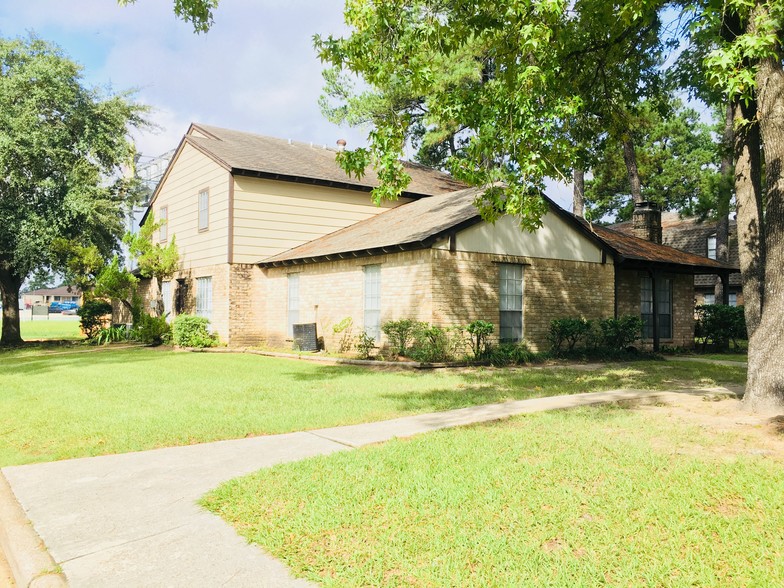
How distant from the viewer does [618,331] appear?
16.7 m

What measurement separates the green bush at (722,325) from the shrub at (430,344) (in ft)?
37.5

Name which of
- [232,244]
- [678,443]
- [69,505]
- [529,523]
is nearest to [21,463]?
[69,505]

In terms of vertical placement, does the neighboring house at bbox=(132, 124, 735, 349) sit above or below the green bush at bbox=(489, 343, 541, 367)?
above

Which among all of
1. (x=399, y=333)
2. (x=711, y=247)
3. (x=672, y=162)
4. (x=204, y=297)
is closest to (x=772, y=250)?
(x=399, y=333)

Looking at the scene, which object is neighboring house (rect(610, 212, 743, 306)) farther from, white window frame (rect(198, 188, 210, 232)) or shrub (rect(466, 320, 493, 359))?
white window frame (rect(198, 188, 210, 232))

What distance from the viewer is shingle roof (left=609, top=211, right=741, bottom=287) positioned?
33.7m

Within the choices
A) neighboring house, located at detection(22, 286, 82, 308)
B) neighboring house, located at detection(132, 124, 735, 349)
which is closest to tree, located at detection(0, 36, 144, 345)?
neighboring house, located at detection(132, 124, 735, 349)

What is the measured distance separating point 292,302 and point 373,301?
4248 mm

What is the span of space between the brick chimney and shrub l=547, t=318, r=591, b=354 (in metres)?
9.15

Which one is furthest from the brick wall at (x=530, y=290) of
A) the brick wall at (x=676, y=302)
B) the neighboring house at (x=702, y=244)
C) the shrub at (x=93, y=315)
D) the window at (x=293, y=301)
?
the shrub at (x=93, y=315)

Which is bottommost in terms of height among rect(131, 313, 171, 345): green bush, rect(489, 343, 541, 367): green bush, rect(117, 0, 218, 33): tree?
rect(489, 343, 541, 367): green bush

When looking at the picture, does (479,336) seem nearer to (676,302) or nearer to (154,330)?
(676,302)

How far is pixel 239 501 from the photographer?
437 centimetres

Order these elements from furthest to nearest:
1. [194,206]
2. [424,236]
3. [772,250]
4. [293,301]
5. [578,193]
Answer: [578,193] → [194,206] → [293,301] → [424,236] → [772,250]
